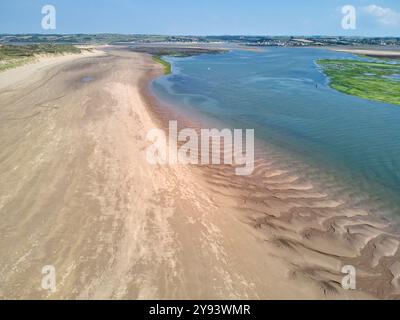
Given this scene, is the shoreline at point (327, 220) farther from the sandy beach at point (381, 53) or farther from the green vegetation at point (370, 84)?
the sandy beach at point (381, 53)

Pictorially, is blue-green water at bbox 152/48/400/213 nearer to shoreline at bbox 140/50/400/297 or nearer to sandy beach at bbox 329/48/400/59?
shoreline at bbox 140/50/400/297

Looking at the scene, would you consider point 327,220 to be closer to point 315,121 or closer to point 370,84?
point 315,121

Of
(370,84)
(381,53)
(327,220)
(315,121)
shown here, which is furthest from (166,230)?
(381,53)

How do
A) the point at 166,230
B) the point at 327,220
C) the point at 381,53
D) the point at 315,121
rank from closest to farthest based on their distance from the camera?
the point at 166,230 → the point at 327,220 → the point at 315,121 → the point at 381,53

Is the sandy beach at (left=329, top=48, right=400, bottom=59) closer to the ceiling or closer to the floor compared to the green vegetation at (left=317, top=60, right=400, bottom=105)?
closer to the ceiling

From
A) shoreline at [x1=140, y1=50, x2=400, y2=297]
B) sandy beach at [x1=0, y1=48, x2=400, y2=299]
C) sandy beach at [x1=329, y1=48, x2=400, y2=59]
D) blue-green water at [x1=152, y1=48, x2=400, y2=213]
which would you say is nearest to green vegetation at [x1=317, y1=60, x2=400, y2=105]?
blue-green water at [x1=152, y1=48, x2=400, y2=213]

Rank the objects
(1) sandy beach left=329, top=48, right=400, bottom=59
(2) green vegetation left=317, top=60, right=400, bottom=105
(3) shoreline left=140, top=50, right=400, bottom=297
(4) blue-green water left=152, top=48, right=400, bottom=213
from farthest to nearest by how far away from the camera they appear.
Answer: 1. (1) sandy beach left=329, top=48, right=400, bottom=59
2. (2) green vegetation left=317, top=60, right=400, bottom=105
3. (4) blue-green water left=152, top=48, right=400, bottom=213
4. (3) shoreline left=140, top=50, right=400, bottom=297
